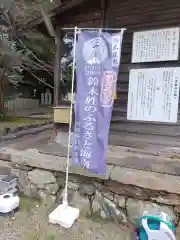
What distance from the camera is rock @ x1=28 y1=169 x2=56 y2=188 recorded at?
4.29 meters

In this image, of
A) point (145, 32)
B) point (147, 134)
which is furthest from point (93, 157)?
point (145, 32)

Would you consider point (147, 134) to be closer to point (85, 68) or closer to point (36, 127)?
point (85, 68)

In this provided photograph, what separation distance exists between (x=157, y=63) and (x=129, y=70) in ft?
1.84

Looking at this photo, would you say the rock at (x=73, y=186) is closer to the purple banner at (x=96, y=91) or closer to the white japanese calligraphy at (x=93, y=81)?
the purple banner at (x=96, y=91)

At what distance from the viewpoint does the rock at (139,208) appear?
351cm

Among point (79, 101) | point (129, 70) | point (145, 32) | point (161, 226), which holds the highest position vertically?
point (145, 32)

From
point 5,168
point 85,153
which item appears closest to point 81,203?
point 85,153

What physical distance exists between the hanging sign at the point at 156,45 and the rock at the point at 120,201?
255cm

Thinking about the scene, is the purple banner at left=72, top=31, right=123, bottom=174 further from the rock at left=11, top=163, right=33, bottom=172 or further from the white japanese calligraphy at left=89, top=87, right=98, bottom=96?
the rock at left=11, top=163, right=33, bottom=172

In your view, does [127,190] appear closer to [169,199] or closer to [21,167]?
[169,199]

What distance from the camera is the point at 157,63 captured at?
14.1 ft

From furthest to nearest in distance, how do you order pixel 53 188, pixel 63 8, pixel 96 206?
pixel 63 8, pixel 53 188, pixel 96 206

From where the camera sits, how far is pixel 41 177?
171 inches

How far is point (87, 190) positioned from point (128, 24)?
Result: 10.9 ft
